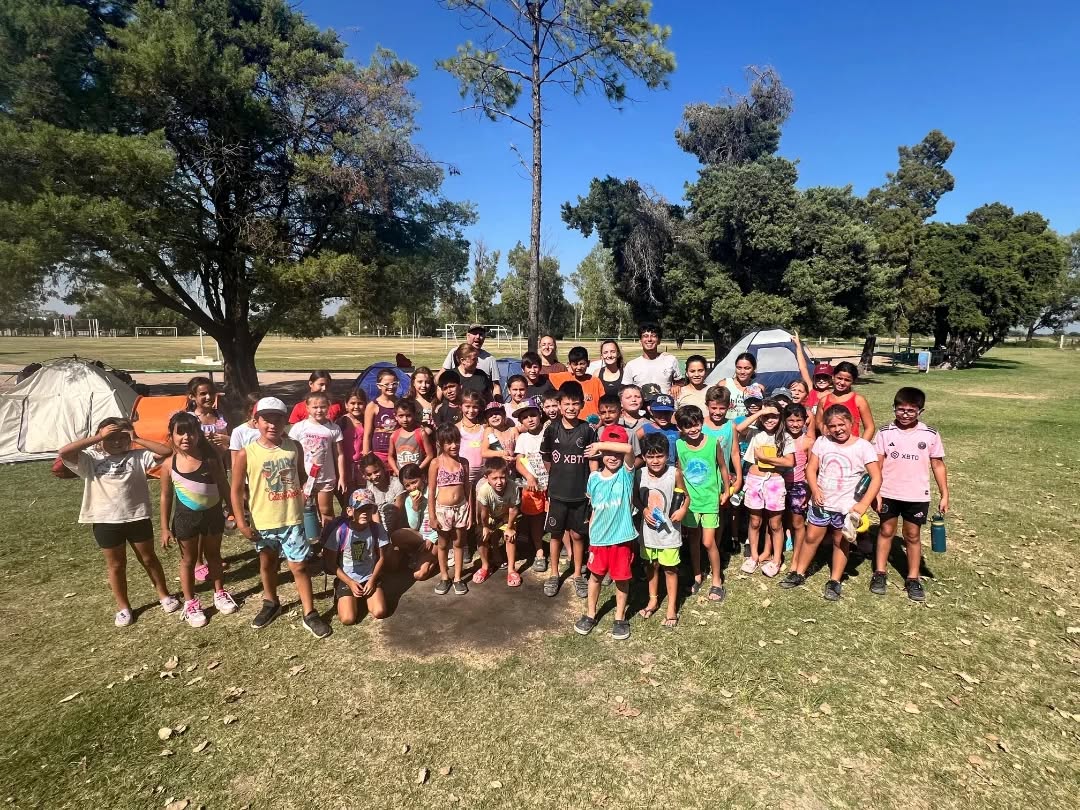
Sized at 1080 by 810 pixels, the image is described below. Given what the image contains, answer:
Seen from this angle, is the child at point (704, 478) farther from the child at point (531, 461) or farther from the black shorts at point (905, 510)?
the black shorts at point (905, 510)

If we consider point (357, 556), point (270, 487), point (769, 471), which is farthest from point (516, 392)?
point (769, 471)

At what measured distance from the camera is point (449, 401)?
19.5 ft

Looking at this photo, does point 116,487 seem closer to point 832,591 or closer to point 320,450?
point 320,450

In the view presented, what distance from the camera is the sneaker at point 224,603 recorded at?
4.62 meters

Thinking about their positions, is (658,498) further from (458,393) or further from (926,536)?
(926,536)

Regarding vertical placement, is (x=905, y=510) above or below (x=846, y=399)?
below

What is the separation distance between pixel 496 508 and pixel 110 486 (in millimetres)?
3121

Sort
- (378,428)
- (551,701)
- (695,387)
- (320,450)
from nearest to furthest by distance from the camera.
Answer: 1. (551,701)
2. (320,450)
3. (378,428)
4. (695,387)

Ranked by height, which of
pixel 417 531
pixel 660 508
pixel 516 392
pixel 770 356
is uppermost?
pixel 770 356

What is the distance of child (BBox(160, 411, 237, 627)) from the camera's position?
4.32 m

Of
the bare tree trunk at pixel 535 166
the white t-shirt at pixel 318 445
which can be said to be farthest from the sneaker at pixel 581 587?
the bare tree trunk at pixel 535 166

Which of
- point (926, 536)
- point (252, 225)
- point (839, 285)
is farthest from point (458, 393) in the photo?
point (839, 285)

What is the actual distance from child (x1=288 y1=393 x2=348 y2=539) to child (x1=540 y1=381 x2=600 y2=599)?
6.48ft

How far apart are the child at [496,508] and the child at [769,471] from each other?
7.64 ft
